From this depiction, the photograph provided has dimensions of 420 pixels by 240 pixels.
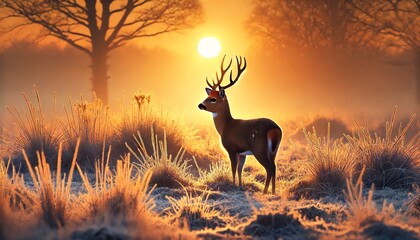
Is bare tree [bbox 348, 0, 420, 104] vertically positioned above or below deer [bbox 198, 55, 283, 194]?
above

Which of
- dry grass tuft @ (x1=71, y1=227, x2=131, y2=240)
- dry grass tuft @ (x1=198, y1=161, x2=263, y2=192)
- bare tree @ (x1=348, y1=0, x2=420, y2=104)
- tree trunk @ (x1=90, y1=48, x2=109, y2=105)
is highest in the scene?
bare tree @ (x1=348, y1=0, x2=420, y2=104)

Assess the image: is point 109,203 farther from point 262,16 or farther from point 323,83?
point 323,83

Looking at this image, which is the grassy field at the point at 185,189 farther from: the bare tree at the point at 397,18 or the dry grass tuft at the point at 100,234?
the bare tree at the point at 397,18

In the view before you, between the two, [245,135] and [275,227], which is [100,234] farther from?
[245,135]

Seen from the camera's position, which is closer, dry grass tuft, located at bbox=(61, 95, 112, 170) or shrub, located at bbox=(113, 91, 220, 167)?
dry grass tuft, located at bbox=(61, 95, 112, 170)

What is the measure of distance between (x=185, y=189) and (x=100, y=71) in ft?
45.2

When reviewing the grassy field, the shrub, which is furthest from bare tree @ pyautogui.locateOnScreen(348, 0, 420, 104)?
the shrub

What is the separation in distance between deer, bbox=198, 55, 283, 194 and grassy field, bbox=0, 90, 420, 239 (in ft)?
1.36

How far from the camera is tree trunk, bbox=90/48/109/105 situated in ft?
64.9

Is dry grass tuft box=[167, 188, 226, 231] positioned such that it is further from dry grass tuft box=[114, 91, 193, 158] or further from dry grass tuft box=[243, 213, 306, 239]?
dry grass tuft box=[114, 91, 193, 158]

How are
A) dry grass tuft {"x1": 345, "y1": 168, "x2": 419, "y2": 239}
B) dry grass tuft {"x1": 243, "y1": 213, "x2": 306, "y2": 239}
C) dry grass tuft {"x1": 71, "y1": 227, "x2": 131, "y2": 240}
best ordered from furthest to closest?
dry grass tuft {"x1": 243, "y1": 213, "x2": 306, "y2": 239}
dry grass tuft {"x1": 345, "y1": 168, "x2": 419, "y2": 239}
dry grass tuft {"x1": 71, "y1": 227, "x2": 131, "y2": 240}

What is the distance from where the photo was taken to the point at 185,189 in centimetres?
671

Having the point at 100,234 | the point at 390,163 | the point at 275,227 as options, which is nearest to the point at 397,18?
the point at 390,163

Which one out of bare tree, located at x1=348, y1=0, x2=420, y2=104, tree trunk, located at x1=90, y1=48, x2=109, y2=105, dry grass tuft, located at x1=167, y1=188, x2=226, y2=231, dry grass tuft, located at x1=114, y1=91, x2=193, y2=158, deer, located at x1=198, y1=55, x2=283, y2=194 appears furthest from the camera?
bare tree, located at x1=348, y1=0, x2=420, y2=104
